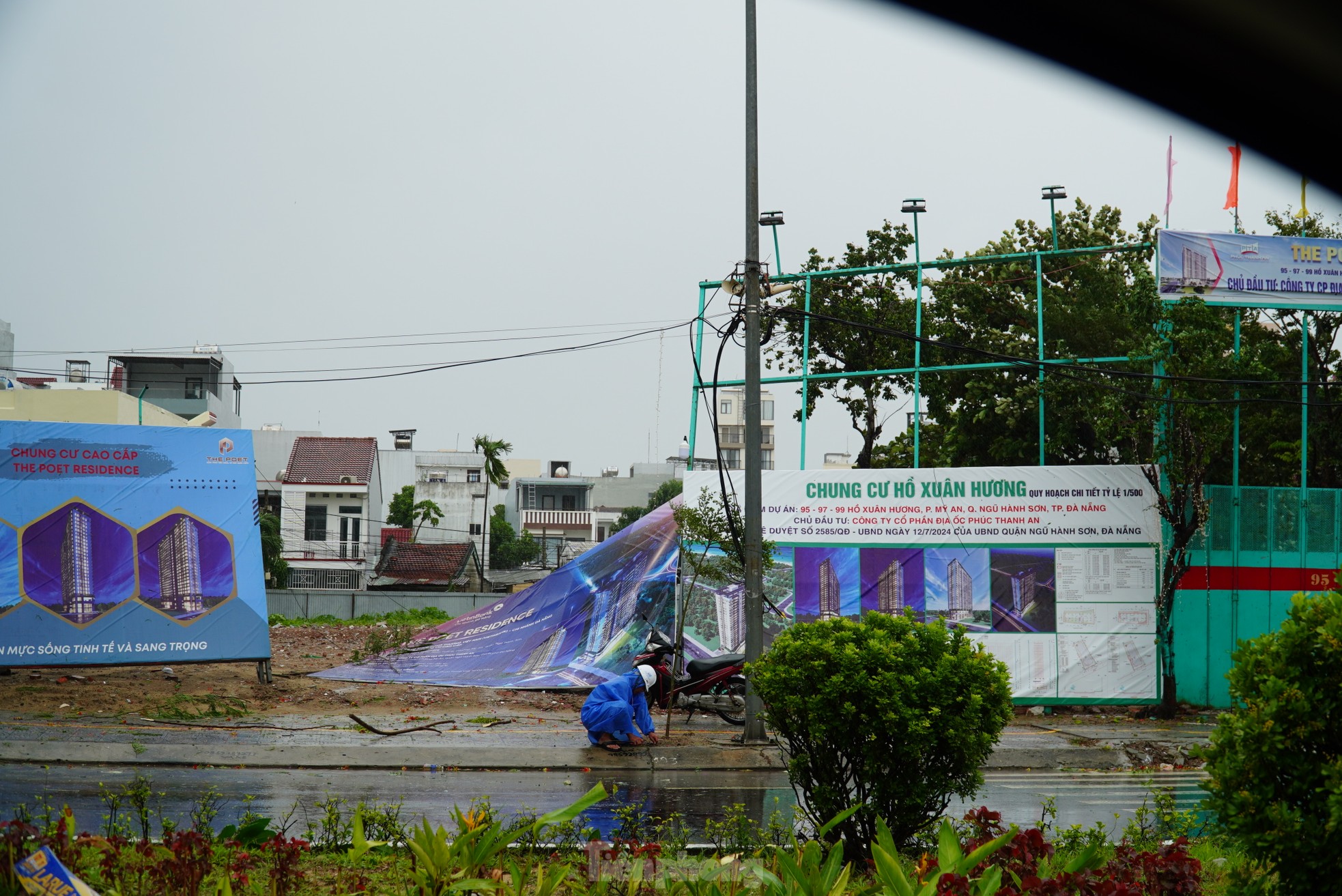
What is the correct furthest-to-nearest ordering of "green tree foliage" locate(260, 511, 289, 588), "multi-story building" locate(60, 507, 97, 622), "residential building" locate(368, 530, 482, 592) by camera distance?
"residential building" locate(368, 530, 482, 592)
"green tree foliage" locate(260, 511, 289, 588)
"multi-story building" locate(60, 507, 97, 622)

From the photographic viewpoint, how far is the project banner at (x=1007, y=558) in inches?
667

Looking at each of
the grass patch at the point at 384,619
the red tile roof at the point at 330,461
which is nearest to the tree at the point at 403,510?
the red tile roof at the point at 330,461

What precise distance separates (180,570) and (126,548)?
83 cm

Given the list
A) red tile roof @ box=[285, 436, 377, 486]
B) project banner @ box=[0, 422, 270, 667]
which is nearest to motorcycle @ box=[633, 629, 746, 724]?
project banner @ box=[0, 422, 270, 667]

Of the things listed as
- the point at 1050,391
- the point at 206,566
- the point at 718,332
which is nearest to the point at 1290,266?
the point at 1050,391

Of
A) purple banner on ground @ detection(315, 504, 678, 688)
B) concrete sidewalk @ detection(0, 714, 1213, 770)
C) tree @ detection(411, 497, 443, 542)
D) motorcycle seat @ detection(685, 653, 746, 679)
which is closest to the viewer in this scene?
concrete sidewalk @ detection(0, 714, 1213, 770)

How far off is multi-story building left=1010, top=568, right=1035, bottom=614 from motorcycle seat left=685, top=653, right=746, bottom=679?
4.42m

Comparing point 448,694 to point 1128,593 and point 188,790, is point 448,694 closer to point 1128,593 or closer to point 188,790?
point 188,790

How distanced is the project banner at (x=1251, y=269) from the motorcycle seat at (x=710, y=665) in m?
8.54

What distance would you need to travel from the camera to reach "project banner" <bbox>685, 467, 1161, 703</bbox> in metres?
17.0

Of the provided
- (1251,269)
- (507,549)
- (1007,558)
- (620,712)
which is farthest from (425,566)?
(1251,269)

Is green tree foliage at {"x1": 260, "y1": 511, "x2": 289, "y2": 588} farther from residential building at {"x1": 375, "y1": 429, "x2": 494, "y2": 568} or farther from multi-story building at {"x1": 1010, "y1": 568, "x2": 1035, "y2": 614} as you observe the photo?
multi-story building at {"x1": 1010, "y1": 568, "x2": 1035, "y2": 614}

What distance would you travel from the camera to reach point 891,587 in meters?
17.7

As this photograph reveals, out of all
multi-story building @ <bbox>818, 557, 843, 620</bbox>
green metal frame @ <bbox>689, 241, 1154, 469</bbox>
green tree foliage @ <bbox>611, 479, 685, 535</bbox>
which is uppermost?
green metal frame @ <bbox>689, 241, 1154, 469</bbox>
